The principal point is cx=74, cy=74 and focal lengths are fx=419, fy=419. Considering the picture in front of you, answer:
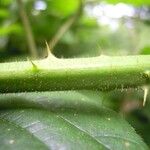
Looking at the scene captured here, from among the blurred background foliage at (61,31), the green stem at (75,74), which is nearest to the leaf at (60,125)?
the green stem at (75,74)

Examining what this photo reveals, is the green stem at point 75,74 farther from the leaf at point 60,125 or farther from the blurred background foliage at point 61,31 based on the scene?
the blurred background foliage at point 61,31

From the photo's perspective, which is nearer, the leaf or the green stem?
the leaf

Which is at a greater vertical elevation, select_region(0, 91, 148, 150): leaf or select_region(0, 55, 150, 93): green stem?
select_region(0, 55, 150, 93): green stem

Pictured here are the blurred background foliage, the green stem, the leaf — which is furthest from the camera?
the blurred background foliage

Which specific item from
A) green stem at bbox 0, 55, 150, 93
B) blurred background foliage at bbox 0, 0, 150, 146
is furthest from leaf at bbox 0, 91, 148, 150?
blurred background foliage at bbox 0, 0, 150, 146

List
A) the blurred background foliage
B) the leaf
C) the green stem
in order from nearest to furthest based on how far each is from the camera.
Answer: the leaf → the green stem → the blurred background foliage

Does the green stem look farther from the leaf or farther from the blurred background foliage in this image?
the blurred background foliage

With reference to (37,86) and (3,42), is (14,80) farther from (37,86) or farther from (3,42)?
(3,42)

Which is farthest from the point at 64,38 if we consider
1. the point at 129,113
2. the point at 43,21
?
the point at 129,113
